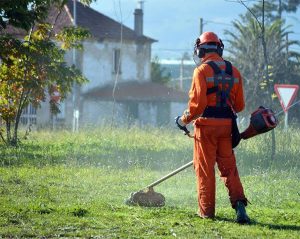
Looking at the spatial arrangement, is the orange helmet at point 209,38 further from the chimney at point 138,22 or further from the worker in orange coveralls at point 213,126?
the chimney at point 138,22

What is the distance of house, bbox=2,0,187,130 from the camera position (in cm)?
5731

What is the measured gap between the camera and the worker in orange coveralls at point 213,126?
1027 centimetres

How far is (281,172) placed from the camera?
1733 centimetres

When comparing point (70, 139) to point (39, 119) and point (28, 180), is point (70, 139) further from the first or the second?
point (39, 119)

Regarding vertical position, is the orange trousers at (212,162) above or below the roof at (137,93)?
above

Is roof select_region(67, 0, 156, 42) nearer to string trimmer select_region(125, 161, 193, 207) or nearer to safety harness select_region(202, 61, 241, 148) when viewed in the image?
string trimmer select_region(125, 161, 193, 207)

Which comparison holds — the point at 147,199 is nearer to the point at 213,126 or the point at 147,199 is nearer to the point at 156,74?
the point at 213,126

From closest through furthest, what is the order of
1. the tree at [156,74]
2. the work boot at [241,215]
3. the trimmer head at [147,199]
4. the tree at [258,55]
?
1. the work boot at [241,215]
2. the trimmer head at [147,199]
3. the tree at [258,55]
4. the tree at [156,74]

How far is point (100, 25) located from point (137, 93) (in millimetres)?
5170

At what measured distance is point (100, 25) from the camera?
199 feet

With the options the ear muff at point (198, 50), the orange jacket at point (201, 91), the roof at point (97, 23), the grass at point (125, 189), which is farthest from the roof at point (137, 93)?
the orange jacket at point (201, 91)

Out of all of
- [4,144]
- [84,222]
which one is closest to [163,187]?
[84,222]

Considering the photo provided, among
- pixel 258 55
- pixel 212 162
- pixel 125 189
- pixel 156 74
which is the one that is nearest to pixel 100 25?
pixel 156 74

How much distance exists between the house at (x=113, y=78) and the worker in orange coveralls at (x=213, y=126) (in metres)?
44.5
